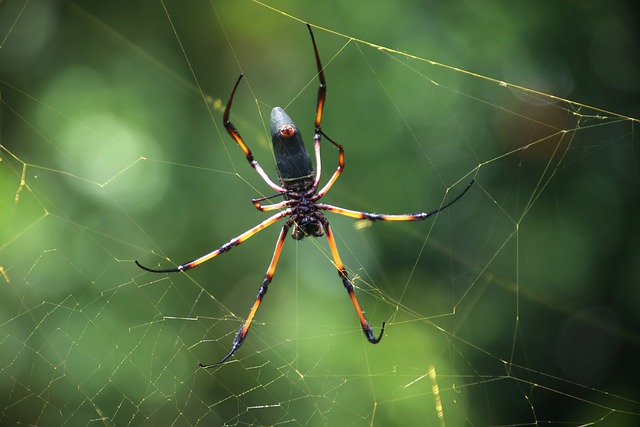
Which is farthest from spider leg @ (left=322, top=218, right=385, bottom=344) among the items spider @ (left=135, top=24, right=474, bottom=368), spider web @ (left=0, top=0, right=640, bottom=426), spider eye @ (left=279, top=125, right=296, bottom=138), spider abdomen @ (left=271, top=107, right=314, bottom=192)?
spider web @ (left=0, top=0, right=640, bottom=426)

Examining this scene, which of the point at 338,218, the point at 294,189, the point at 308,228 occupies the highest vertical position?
the point at 294,189

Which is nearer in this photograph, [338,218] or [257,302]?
[257,302]

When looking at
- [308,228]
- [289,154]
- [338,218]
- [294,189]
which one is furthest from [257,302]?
[338,218]

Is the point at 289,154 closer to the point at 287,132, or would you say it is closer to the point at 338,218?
the point at 287,132

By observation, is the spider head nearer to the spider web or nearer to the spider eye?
the spider eye

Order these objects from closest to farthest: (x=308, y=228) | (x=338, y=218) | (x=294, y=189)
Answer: (x=294, y=189) → (x=308, y=228) → (x=338, y=218)
